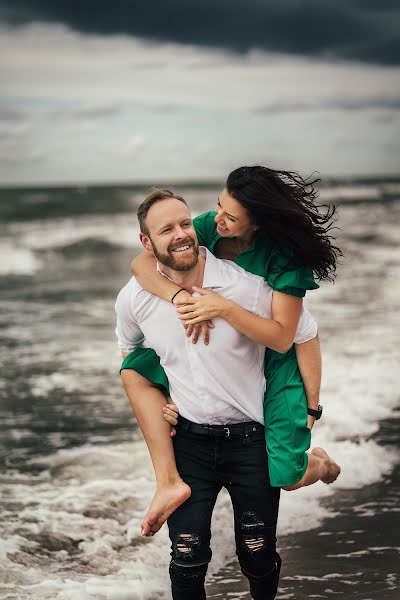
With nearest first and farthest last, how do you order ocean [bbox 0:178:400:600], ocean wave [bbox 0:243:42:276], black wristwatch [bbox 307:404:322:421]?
black wristwatch [bbox 307:404:322:421]
ocean [bbox 0:178:400:600]
ocean wave [bbox 0:243:42:276]

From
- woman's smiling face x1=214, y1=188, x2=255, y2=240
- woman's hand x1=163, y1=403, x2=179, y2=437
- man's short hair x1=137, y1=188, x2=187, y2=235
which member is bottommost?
woman's hand x1=163, y1=403, x2=179, y2=437

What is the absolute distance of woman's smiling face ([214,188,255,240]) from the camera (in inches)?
127

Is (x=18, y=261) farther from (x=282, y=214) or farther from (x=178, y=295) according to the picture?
(x=282, y=214)

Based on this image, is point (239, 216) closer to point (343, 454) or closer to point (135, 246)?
point (343, 454)

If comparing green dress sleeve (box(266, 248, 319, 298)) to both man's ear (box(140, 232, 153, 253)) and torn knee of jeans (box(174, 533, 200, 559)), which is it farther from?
torn knee of jeans (box(174, 533, 200, 559))

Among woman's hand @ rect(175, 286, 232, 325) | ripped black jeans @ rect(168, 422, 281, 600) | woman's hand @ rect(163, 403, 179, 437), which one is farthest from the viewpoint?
woman's hand @ rect(163, 403, 179, 437)

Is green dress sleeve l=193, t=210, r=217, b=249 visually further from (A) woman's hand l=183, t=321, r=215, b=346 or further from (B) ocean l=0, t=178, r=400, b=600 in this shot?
(B) ocean l=0, t=178, r=400, b=600

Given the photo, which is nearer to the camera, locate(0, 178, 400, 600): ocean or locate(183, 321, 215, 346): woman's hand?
locate(183, 321, 215, 346): woman's hand

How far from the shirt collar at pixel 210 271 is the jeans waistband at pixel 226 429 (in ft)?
1.93

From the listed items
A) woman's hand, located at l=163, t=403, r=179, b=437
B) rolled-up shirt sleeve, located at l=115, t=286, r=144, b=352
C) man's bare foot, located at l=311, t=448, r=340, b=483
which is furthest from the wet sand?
rolled-up shirt sleeve, located at l=115, t=286, r=144, b=352

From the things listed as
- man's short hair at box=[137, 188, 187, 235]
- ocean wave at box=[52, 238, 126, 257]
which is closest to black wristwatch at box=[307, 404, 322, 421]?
man's short hair at box=[137, 188, 187, 235]

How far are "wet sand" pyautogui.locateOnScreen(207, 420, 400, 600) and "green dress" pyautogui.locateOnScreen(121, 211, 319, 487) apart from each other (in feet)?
3.72

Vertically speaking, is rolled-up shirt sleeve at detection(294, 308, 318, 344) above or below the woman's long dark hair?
below

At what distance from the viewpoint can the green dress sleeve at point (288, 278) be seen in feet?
10.5
